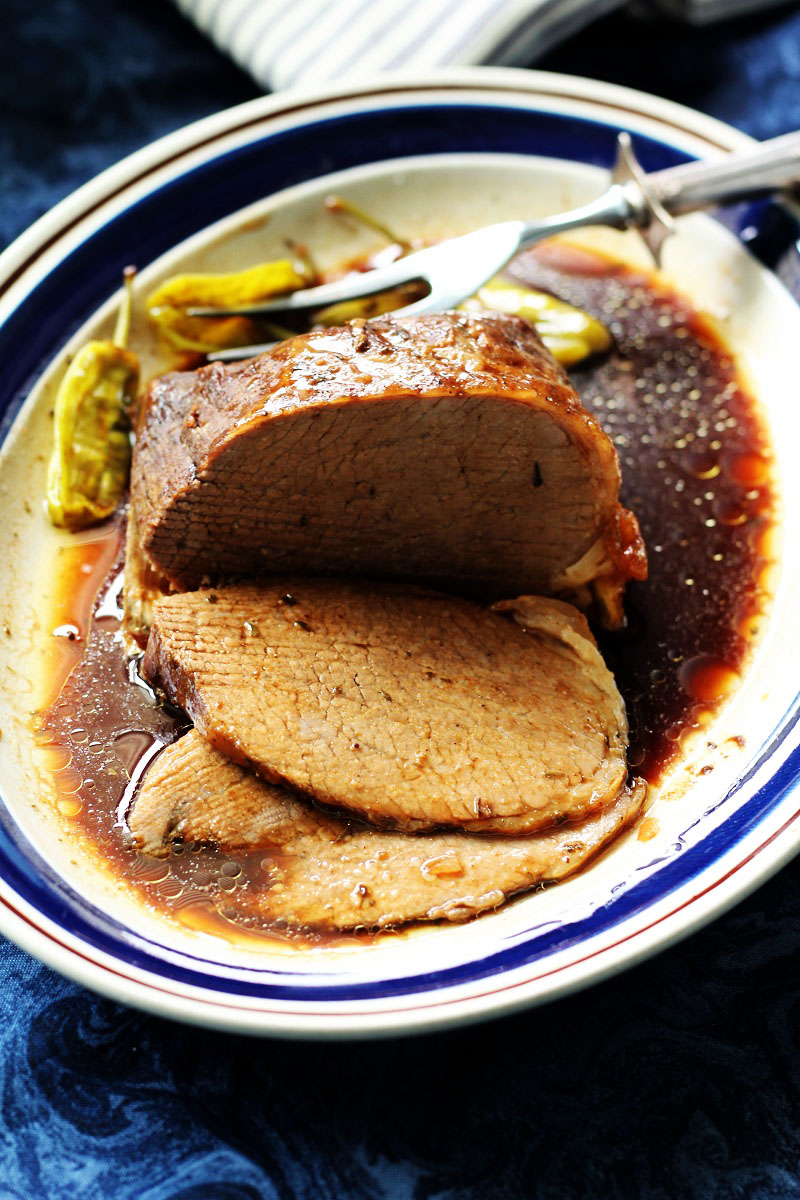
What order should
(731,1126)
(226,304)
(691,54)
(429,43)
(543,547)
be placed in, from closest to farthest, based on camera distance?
(731,1126) → (543,547) → (226,304) → (429,43) → (691,54)

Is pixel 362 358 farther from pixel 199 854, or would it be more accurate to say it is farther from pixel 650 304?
pixel 650 304

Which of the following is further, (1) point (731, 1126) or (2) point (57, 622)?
(2) point (57, 622)

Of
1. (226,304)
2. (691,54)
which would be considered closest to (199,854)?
Result: (226,304)

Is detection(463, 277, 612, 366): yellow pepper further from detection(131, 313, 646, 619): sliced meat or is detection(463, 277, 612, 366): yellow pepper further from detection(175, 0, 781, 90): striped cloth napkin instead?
detection(175, 0, 781, 90): striped cloth napkin

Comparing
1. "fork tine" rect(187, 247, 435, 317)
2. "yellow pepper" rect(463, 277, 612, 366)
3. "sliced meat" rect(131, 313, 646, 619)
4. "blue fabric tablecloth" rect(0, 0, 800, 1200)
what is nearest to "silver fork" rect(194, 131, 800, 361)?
"fork tine" rect(187, 247, 435, 317)

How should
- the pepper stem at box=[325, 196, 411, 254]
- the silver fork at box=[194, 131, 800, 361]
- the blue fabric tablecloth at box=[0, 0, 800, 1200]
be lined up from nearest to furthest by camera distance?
the blue fabric tablecloth at box=[0, 0, 800, 1200]
the silver fork at box=[194, 131, 800, 361]
the pepper stem at box=[325, 196, 411, 254]

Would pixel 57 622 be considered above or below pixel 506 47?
below

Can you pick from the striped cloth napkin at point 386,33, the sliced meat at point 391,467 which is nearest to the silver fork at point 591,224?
the sliced meat at point 391,467
